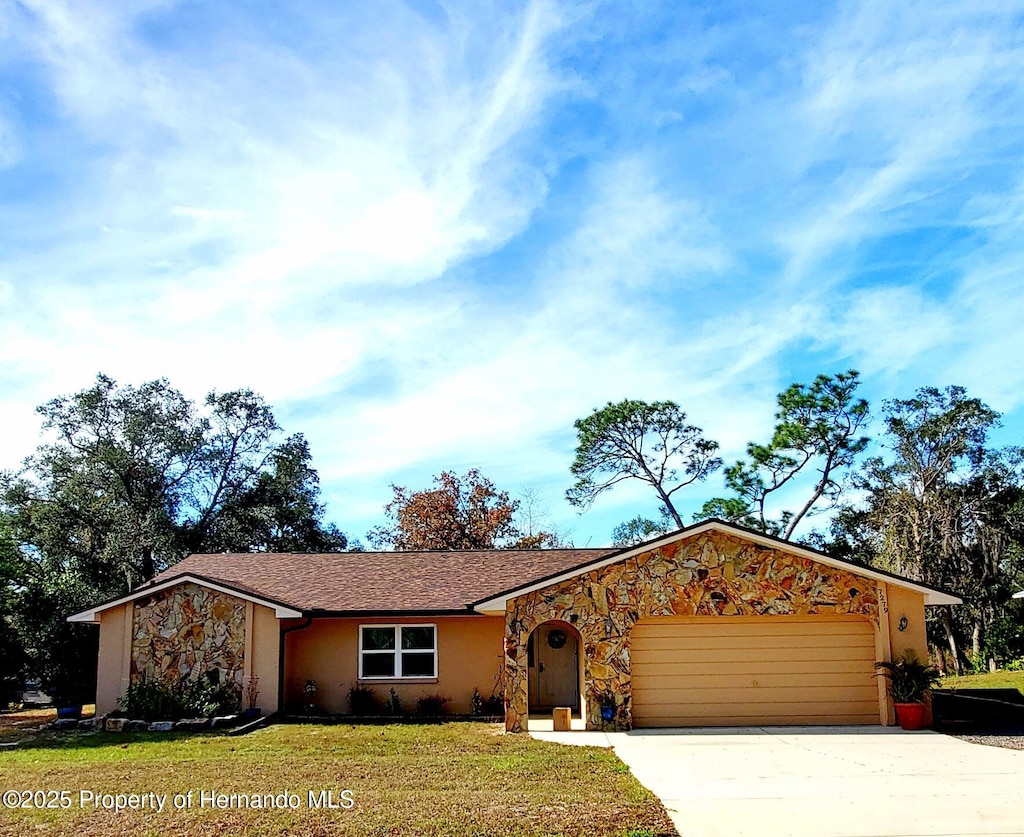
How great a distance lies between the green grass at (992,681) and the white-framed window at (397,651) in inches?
539

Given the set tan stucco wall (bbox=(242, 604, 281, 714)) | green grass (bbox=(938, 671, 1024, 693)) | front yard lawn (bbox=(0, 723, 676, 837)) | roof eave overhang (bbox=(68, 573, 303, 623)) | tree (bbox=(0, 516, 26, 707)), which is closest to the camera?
front yard lawn (bbox=(0, 723, 676, 837))

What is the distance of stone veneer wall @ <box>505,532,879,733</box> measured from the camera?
16.7m

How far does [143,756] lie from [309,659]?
21.0 ft

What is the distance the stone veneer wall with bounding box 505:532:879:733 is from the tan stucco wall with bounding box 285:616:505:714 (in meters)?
3.18

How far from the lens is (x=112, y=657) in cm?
1894

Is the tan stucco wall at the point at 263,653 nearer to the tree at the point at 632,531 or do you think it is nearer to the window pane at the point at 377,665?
the window pane at the point at 377,665

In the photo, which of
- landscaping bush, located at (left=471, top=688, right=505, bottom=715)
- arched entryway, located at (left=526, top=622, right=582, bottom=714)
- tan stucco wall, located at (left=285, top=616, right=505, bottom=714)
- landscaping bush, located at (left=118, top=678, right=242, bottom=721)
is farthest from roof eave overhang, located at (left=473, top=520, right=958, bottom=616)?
landscaping bush, located at (left=118, top=678, right=242, bottom=721)

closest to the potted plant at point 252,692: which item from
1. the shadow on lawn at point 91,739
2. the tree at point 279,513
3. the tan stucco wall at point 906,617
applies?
the shadow on lawn at point 91,739

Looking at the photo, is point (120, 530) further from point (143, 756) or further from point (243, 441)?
point (143, 756)

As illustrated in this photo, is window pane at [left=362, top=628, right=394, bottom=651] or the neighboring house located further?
window pane at [left=362, top=628, right=394, bottom=651]

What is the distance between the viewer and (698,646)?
55.8 ft

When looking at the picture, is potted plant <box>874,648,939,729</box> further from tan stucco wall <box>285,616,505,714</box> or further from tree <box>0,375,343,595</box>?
tree <box>0,375,343,595</box>

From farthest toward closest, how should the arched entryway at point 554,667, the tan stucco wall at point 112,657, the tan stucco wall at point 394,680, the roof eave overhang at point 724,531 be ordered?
the arched entryway at point 554,667 → the tan stucco wall at point 394,680 → the tan stucco wall at point 112,657 → the roof eave overhang at point 724,531

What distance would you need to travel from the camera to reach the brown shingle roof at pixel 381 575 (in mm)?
19812
